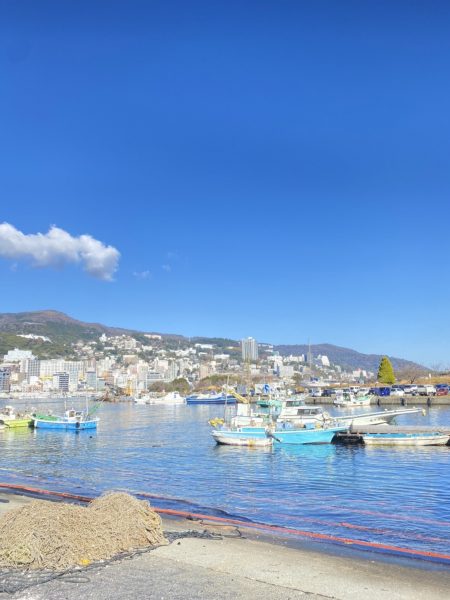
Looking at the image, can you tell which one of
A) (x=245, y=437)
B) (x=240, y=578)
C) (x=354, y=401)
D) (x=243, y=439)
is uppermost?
(x=240, y=578)

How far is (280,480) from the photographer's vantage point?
23.2m

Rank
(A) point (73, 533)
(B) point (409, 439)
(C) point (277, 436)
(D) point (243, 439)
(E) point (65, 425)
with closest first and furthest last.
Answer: (A) point (73, 533) → (B) point (409, 439) → (D) point (243, 439) → (C) point (277, 436) → (E) point (65, 425)

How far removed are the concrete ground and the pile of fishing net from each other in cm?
39

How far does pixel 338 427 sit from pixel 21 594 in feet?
107

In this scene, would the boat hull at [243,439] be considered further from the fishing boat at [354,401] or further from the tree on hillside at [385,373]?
the tree on hillside at [385,373]

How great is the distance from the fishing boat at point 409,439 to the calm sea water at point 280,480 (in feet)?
2.63

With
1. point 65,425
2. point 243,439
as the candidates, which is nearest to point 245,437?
point 243,439

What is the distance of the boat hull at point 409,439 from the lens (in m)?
34.5

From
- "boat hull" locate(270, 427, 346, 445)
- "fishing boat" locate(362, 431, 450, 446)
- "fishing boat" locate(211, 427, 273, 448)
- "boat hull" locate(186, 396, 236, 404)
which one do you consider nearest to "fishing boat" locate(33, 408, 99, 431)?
"fishing boat" locate(211, 427, 273, 448)

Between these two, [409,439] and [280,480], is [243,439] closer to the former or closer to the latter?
[409,439]

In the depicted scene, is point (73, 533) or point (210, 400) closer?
point (73, 533)

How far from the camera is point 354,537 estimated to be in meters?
13.7

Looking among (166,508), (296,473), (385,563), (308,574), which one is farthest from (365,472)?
(308,574)

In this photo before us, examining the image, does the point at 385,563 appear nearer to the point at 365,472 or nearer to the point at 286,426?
the point at 365,472
